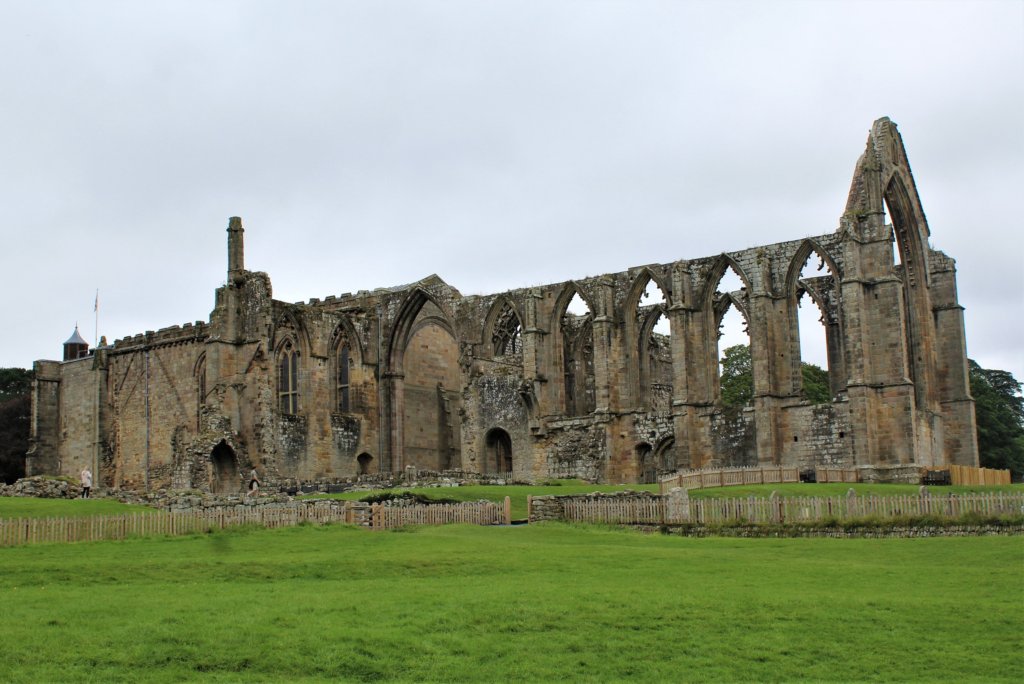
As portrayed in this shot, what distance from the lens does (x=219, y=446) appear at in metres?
50.2

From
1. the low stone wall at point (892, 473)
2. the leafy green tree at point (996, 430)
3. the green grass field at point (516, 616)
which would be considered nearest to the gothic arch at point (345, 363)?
the low stone wall at point (892, 473)

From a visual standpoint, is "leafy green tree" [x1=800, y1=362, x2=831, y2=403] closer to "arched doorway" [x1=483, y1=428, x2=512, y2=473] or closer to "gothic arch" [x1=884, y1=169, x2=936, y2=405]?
"gothic arch" [x1=884, y1=169, x2=936, y2=405]

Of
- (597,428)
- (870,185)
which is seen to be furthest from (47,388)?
(870,185)

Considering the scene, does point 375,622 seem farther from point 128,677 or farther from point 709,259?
point 709,259

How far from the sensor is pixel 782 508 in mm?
27719

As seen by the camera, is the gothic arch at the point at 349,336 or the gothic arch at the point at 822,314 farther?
the gothic arch at the point at 349,336

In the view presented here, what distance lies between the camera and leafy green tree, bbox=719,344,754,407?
67812 mm

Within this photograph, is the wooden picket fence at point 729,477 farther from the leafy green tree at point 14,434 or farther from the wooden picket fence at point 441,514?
the leafy green tree at point 14,434

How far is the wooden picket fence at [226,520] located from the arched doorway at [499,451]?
21.6m

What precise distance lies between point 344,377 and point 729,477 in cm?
2318

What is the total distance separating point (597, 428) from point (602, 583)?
1253 inches

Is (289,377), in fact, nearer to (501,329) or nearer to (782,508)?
(501,329)

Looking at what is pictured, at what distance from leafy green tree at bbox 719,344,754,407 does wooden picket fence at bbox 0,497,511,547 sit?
37438mm

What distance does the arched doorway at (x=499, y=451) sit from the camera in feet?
178
